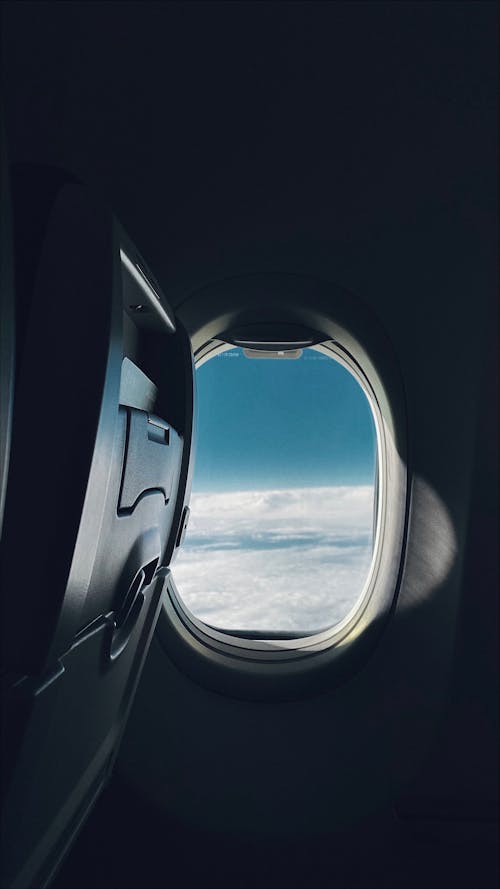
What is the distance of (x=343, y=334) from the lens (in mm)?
1786

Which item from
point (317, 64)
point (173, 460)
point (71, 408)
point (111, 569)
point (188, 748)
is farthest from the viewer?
point (188, 748)

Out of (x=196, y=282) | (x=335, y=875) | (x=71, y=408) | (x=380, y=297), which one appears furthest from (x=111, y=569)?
(x=335, y=875)

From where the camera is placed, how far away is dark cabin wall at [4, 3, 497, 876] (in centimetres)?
161

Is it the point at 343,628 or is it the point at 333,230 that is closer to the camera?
the point at 333,230

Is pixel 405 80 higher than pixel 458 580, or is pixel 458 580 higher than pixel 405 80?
pixel 405 80

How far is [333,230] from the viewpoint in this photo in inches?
66.3

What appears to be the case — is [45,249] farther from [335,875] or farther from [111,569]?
[335,875]

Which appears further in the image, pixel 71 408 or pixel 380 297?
pixel 380 297

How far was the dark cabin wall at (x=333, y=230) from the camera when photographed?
1614mm

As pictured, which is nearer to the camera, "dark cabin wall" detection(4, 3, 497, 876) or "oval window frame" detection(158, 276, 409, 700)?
"dark cabin wall" detection(4, 3, 497, 876)

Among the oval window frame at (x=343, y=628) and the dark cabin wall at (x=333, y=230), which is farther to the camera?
the oval window frame at (x=343, y=628)

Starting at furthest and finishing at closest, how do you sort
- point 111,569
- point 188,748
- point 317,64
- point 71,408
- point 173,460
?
point 188,748 < point 317,64 < point 173,460 < point 111,569 < point 71,408

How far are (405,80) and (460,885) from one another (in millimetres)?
2139

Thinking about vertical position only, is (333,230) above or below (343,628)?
above
